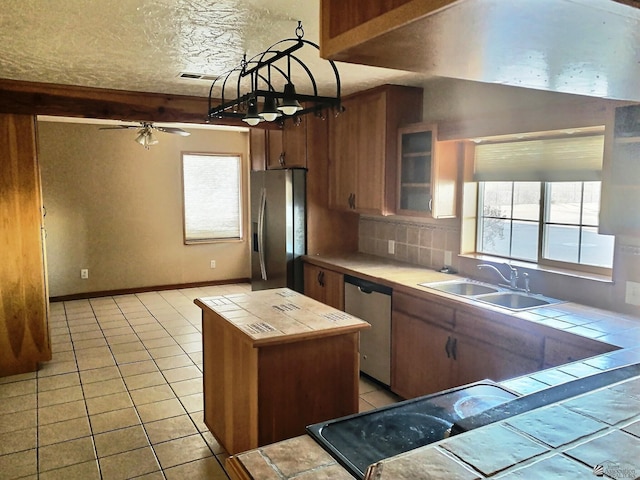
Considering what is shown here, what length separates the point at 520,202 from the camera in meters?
3.45

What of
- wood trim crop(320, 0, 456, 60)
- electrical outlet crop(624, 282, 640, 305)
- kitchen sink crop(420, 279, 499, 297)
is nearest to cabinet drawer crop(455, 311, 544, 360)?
kitchen sink crop(420, 279, 499, 297)

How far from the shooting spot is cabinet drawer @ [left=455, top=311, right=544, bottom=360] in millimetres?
2496

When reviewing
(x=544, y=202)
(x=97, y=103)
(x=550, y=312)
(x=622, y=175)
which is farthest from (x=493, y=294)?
(x=97, y=103)

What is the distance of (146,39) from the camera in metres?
2.73

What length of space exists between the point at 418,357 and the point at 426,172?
1.38 m

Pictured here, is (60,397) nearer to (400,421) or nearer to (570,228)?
(400,421)

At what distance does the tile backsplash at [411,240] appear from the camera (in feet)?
12.8

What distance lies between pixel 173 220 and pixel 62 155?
1.61 metres

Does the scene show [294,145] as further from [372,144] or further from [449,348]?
[449,348]

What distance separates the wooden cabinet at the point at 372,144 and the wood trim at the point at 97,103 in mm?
1086

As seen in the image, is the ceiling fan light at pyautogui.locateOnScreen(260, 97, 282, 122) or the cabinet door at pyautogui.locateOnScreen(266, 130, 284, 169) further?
the cabinet door at pyautogui.locateOnScreen(266, 130, 284, 169)

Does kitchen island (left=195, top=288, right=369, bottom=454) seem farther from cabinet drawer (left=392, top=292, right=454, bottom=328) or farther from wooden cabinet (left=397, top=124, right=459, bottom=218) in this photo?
wooden cabinet (left=397, top=124, right=459, bottom=218)

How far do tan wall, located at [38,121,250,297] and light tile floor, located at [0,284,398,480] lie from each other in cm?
129

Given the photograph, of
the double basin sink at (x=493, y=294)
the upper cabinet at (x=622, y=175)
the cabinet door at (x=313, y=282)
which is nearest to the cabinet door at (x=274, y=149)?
the cabinet door at (x=313, y=282)
